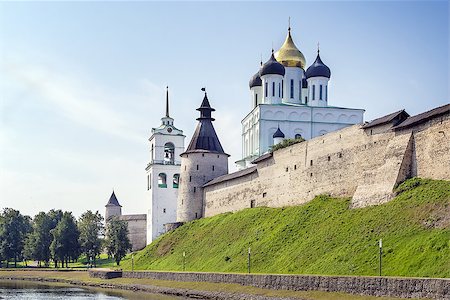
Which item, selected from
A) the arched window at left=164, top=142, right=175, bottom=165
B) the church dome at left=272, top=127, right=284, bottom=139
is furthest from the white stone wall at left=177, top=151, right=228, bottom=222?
the arched window at left=164, top=142, right=175, bottom=165

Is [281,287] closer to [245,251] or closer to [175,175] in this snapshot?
[245,251]

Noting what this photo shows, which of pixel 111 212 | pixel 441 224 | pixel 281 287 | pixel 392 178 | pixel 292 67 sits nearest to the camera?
pixel 441 224

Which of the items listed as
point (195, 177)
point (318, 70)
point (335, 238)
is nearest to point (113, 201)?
point (318, 70)

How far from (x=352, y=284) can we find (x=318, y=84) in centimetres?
4257

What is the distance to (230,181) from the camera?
49188 millimetres

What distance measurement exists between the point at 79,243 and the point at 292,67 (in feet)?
82.9

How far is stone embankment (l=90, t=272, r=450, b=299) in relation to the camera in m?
20.3

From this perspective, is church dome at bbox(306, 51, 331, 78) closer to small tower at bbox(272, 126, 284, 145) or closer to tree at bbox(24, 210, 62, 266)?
small tower at bbox(272, 126, 284, 145)

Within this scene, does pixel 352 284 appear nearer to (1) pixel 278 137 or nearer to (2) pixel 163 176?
(1) pixel 278 137

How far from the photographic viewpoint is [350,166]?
114 feet

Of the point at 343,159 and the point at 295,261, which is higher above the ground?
the point at 343,159

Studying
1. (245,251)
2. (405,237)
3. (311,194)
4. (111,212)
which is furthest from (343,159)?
(111,212)

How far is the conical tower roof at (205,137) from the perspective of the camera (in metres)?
55.8

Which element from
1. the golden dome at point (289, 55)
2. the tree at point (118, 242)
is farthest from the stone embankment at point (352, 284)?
the golden dome at point (289, 55)
